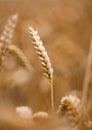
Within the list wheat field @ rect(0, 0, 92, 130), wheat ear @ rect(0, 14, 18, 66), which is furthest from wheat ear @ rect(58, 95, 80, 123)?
wheat ear @ rect(0, 14, 18, 66)

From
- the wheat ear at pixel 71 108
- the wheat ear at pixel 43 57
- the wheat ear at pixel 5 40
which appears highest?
the wheat ear at pixel 5 40

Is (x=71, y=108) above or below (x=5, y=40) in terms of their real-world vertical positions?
below

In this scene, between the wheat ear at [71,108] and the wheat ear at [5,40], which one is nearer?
the wheat ear at [71,108]

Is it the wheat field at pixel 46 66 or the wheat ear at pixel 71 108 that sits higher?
the wheat field at pixel 46 66

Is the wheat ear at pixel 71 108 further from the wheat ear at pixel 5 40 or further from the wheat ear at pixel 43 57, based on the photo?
the wheat ear at pixel 5 40

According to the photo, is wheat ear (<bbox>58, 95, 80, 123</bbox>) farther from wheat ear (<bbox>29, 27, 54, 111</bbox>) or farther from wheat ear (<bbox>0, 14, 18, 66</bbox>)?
wheat ear (<bbox>0, 14, 18, 66</bbox>)

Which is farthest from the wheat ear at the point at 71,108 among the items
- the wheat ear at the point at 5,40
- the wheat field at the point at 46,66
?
the wheat ear at the point at 5,40

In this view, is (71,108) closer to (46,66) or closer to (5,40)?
(46,66)

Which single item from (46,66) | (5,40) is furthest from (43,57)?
(5,40)
